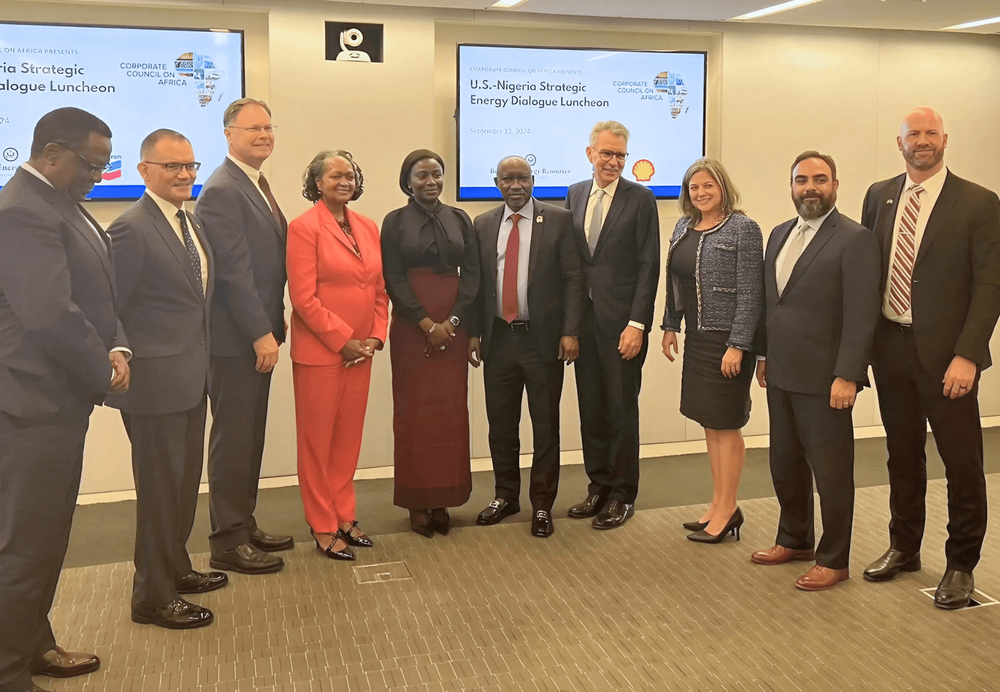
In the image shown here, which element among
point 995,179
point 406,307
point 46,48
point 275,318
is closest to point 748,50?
point 995,179

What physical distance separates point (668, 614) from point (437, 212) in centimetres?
202

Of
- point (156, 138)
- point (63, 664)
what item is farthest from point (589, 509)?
point (156, 138)

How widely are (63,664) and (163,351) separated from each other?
1.09m

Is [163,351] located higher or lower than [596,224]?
lower

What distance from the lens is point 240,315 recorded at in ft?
13.0

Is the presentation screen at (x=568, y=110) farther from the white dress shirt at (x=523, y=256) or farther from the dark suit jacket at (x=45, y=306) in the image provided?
the dark suit jacket at (x=45, y=306)

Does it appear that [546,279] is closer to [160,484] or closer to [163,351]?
[163,351]

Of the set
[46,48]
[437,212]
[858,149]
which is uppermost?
[46,48]

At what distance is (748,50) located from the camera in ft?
20.7

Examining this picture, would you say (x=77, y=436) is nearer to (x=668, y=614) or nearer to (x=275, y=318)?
(x=275, y=318)

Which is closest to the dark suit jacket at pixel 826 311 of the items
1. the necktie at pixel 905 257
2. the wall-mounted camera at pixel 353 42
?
the necktie at pixel 905 257

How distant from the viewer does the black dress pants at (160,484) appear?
3512 mm

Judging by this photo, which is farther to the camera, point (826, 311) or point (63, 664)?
point (826, 311)

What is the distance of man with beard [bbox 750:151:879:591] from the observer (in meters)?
3.77
